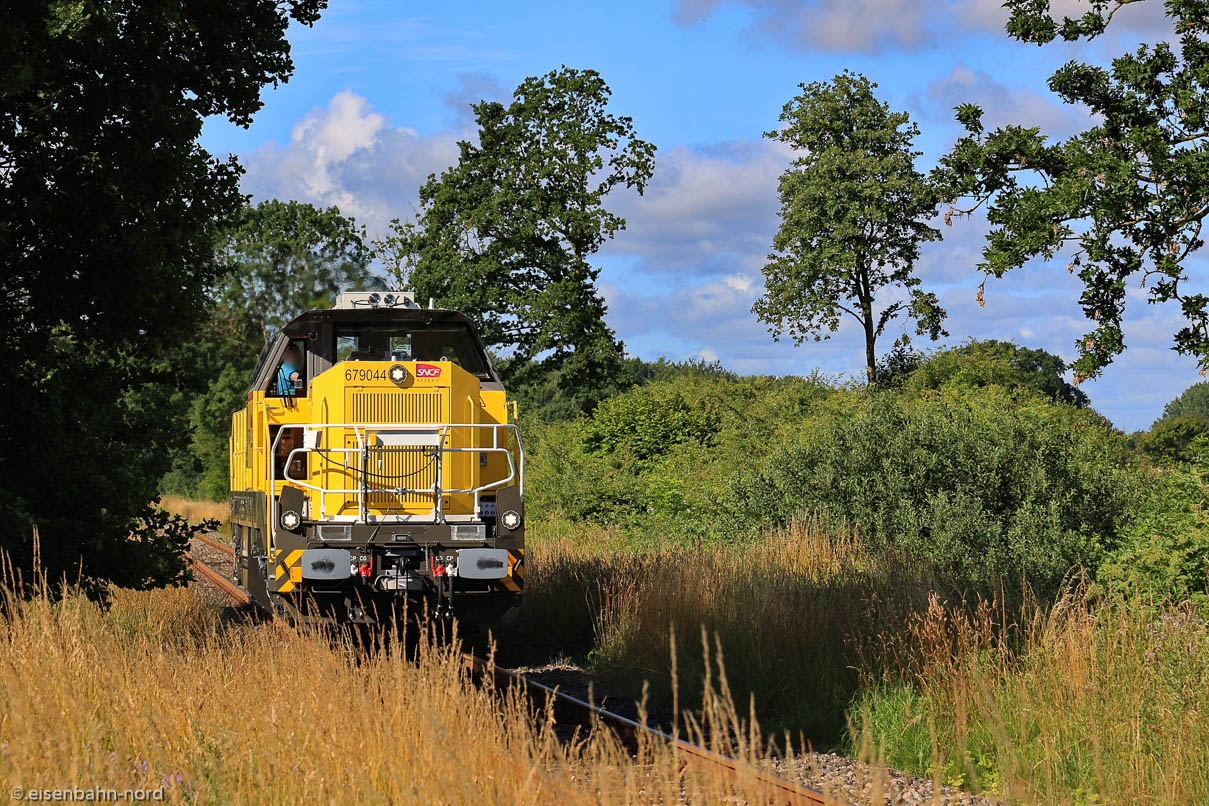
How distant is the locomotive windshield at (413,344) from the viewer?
464 inches

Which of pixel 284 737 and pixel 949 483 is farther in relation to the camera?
pixel 949 483

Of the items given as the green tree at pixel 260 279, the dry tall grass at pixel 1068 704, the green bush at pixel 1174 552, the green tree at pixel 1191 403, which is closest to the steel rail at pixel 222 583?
the dry tall grass at pixel 1068 704

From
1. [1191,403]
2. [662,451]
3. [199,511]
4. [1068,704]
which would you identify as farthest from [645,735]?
[1191,403]

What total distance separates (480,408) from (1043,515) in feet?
35.7

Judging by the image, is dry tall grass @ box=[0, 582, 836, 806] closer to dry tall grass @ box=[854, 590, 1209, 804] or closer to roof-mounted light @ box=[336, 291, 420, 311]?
dry tall grass @ box=[854, 590, 1209, 804]

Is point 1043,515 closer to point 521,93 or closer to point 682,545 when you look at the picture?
point 682,545

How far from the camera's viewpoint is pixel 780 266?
46938 mm

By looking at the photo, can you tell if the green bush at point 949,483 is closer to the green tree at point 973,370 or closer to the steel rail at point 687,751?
the steel rail at point 687,751

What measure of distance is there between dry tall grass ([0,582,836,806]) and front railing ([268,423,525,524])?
3.39 m

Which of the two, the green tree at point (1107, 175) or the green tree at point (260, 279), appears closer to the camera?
the green tree at point (1107, 175)

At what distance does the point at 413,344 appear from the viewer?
12.0m

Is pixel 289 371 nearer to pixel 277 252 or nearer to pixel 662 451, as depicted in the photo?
pixel 662 451

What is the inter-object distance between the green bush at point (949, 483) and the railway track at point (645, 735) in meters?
9.05

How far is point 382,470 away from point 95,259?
3.84m
